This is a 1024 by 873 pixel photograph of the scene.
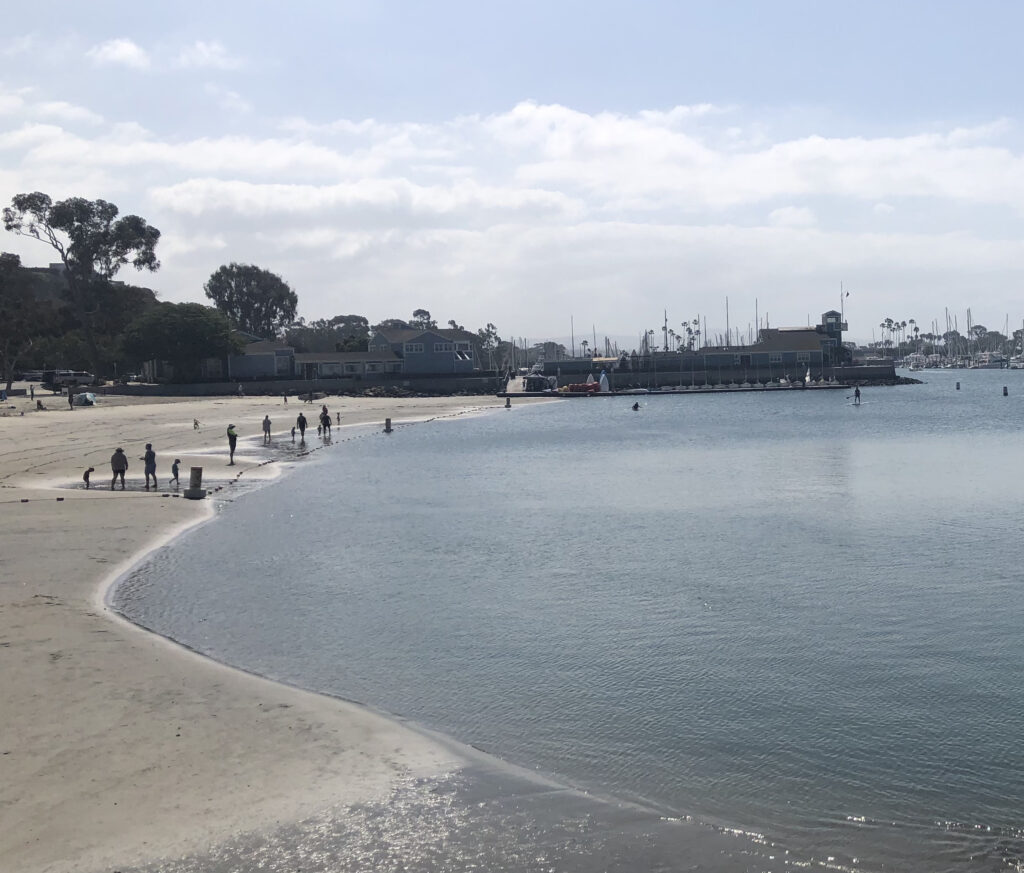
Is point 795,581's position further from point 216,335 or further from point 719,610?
point 216,335

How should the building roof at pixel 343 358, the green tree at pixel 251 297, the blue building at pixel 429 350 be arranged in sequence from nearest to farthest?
the building roof at pixel 343 358 → the blue building at pixel 429 350 → the green tree at pixel 251 297

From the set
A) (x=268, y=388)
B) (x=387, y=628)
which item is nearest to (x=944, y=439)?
(x=387, y=628)

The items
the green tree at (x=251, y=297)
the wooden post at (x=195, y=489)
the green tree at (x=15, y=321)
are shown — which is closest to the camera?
the wooden post at (x=195, y=489)

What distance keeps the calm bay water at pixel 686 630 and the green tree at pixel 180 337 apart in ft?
253

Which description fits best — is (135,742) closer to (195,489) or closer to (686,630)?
(686,630)

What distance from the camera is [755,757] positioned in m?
12.5

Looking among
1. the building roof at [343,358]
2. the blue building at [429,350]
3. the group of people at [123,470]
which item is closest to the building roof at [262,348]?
the building roof at [343,358]

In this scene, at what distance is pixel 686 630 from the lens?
60.1 feet

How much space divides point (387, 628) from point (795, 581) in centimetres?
930

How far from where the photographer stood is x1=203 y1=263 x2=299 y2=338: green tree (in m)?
168

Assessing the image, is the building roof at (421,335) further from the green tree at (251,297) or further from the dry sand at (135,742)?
the dry sand at (135,742)

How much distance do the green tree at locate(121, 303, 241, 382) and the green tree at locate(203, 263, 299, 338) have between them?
1986 inches

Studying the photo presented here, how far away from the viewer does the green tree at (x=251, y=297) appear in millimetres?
167750

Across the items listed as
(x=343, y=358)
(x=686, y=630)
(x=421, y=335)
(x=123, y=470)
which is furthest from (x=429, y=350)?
(x=686, y=630)
